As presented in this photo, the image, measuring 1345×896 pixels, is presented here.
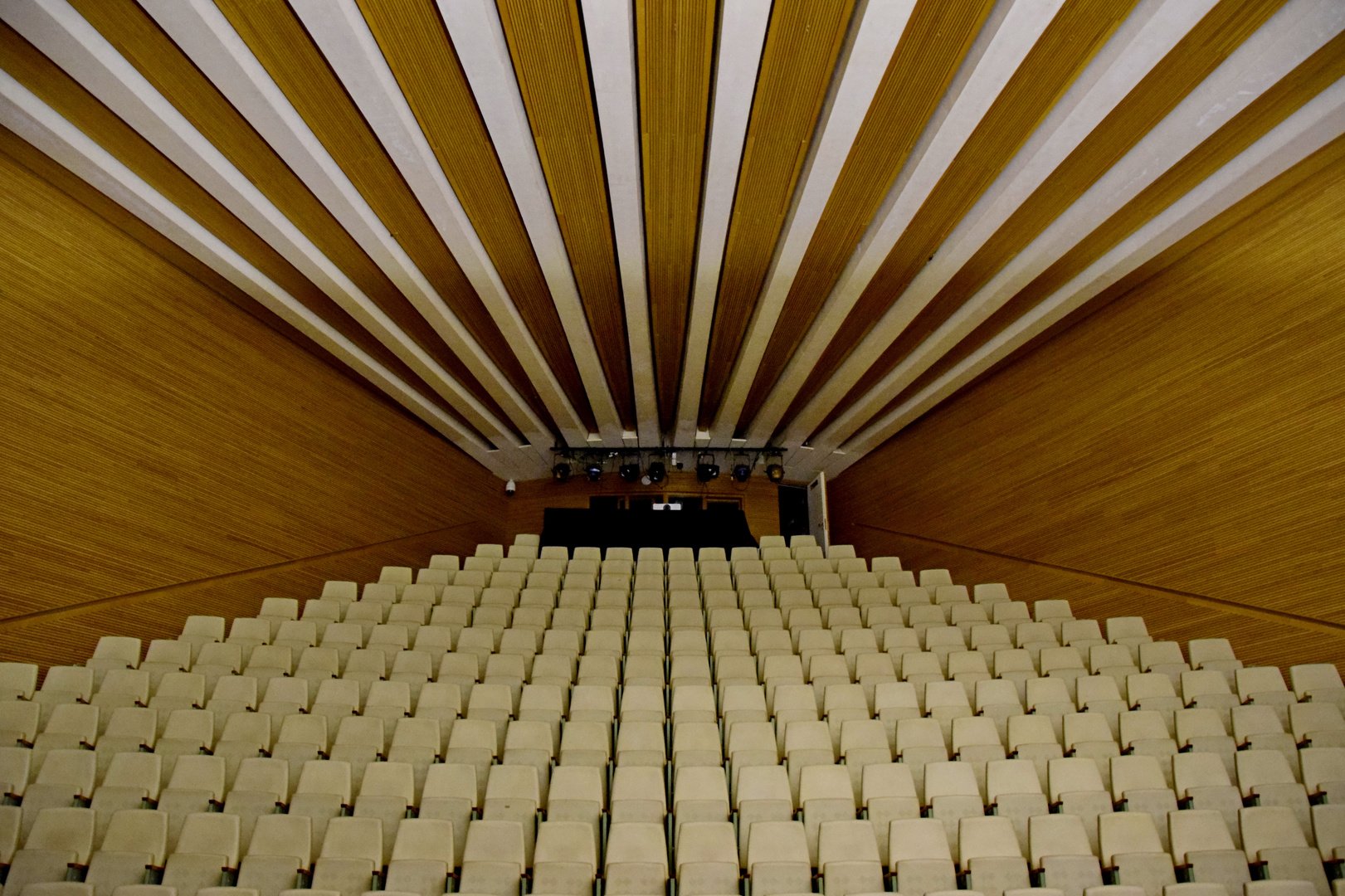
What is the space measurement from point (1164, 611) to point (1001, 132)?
3.06 m

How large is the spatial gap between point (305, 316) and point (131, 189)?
5.12 ft

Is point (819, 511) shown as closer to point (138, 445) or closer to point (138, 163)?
point (138, 445)

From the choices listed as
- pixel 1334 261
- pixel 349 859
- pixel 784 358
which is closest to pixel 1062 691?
pixel 1334 261

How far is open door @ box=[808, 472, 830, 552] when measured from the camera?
24.7 feet

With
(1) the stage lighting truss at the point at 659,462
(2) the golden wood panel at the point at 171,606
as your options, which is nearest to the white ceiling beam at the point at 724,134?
(2) the golden wood panel at the point at 171,606

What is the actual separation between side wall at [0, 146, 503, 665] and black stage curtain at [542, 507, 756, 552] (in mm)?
2446

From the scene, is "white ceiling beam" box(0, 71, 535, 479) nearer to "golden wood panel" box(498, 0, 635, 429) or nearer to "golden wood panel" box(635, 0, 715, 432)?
"golden wood panel" box(498, 0, 635, 429)

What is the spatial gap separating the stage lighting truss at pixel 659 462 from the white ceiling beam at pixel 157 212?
318 cm

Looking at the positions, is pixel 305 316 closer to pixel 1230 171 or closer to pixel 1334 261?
pixel 1230 171

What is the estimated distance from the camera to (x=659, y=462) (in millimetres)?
9617

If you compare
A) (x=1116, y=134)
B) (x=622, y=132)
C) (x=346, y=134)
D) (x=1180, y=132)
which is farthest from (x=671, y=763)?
(x=1180, y=132)

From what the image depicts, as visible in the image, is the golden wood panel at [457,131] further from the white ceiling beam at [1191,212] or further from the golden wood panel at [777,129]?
the white ceiling beam at [1191,212]

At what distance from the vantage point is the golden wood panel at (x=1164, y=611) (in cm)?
388

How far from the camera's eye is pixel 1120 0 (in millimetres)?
2918
